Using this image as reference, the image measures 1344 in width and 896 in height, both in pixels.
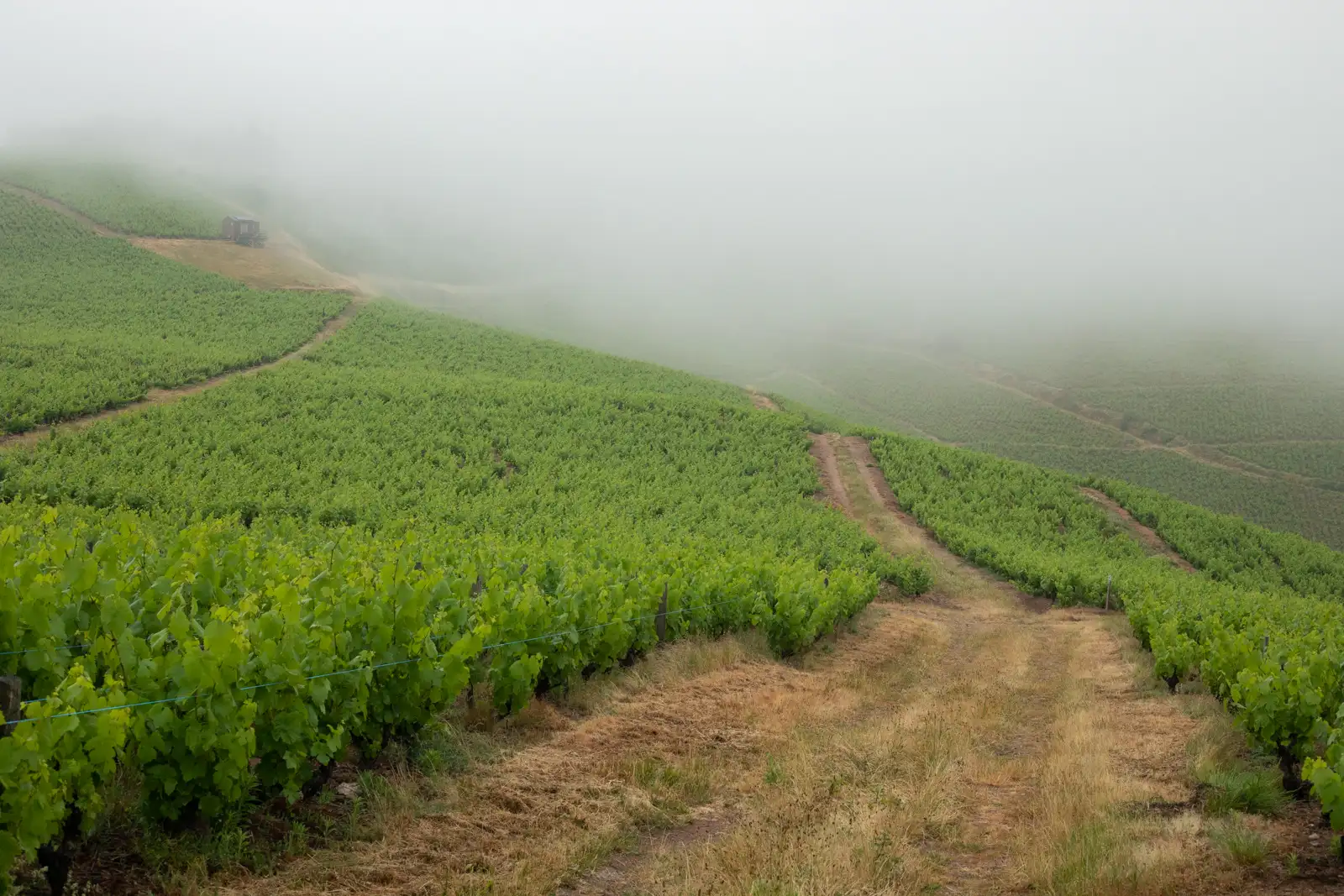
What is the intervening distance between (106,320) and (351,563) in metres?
48.7

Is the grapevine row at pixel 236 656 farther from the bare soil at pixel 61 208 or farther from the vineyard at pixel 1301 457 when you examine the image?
the vineyard at pixel 1301 457

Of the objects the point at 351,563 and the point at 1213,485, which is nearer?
the point at 351,563

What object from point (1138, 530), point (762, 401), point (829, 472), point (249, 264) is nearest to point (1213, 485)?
point (762, 401)

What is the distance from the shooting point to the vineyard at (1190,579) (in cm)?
957

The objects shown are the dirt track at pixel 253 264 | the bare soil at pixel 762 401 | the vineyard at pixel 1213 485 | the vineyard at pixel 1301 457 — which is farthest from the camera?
the vineyard at pixel 1301 457

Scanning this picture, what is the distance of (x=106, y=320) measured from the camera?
4916 cm

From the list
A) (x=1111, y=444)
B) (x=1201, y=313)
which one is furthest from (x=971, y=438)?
(x=1201, y=313)

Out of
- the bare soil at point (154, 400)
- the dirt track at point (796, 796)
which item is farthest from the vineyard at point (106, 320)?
the dirt track at point (796, 796)

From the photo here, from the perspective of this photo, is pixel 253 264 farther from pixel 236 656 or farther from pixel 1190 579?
pixel 236 656

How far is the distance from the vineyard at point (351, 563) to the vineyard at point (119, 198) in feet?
121

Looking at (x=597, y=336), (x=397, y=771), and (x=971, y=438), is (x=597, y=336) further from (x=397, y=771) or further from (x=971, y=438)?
(x=397, y=771)

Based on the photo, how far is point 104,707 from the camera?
538 centimetres

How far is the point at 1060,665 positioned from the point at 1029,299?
197756mm

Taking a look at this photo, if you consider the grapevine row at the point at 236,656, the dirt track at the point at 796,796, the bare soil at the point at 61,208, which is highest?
the bare soil at the point at 61,208
